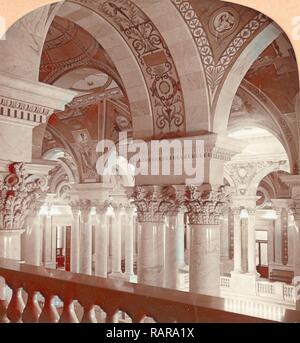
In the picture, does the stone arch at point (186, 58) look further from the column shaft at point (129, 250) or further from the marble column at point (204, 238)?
the column shaft at point (129, 250)

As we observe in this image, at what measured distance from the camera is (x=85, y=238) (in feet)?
46.2

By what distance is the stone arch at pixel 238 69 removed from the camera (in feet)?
20.1

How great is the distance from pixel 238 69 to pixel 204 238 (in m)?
2.53

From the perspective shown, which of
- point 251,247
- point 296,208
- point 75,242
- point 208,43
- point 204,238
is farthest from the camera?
point 251,247

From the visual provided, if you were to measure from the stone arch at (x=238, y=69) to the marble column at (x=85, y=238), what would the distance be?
329 inches

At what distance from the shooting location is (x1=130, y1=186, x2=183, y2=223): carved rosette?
6.95m

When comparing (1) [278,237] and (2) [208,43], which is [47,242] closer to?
(1) [278,237]

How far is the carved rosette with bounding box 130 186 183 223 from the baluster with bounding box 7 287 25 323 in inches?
165

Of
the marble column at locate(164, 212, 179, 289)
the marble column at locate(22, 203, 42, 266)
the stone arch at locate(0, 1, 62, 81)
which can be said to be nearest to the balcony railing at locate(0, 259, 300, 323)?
the stone arch at locate(0, 1, 62, 81)

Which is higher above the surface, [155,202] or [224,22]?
[224,22]

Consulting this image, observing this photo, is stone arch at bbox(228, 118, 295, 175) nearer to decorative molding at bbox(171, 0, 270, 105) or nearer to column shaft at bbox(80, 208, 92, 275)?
decorative molding at bbox(171, 0, 270, 105)

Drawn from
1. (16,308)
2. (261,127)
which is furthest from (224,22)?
(261,127)

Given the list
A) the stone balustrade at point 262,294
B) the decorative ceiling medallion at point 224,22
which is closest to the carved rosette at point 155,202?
the decorative ceiling medallion at point 224,22

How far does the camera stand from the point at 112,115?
13.2m
